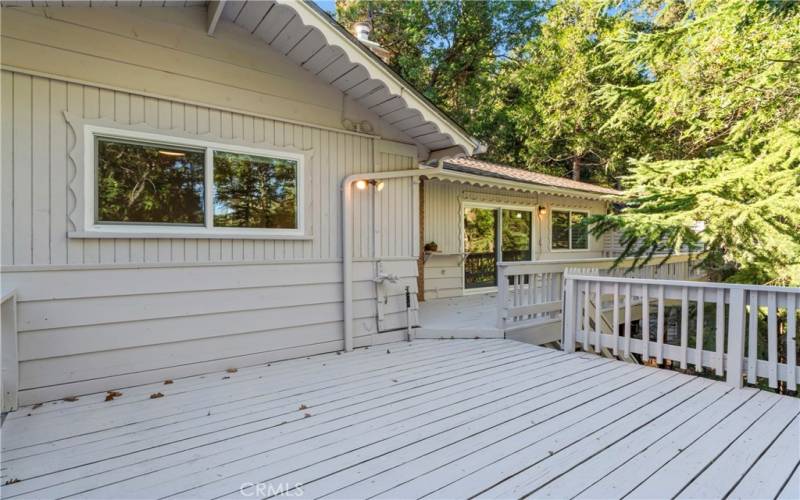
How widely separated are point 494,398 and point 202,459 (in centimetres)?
209

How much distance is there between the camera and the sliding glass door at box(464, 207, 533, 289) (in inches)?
344

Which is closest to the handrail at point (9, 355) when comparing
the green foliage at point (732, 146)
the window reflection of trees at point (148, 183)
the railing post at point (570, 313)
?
the window reflection of trees at point (148, 183)

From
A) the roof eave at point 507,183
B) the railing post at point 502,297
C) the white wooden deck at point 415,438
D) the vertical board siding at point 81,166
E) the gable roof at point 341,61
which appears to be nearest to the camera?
the white wooden deck at point 415,438

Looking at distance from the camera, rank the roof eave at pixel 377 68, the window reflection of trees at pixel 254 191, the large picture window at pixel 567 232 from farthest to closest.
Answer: the large picture window at pixel 567 232 < the window reflection of trees at pixel 254 191 < the roof eave at pixel 377 68

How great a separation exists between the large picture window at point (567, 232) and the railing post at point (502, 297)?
5.89 m

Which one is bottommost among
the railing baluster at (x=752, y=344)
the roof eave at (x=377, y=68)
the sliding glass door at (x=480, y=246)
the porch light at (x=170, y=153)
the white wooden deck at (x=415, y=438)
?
the white wooden deck at (x=415, y=438)

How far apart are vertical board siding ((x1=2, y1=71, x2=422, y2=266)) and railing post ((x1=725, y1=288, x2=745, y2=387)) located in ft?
11.8

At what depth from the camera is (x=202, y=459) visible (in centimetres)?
230

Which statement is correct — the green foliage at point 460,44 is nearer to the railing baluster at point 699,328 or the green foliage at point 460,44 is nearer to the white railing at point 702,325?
the white railing at point 702,325

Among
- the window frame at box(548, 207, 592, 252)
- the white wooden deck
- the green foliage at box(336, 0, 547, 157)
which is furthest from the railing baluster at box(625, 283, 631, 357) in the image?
the green foliage at box(336, 0, 547, 157)

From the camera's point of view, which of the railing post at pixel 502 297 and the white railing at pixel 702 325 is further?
the railing post at pixel 502 297

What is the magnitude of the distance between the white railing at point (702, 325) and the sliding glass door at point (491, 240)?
153 inches

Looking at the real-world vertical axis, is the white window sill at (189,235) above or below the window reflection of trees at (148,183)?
below

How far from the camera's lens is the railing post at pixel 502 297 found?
5141mm
